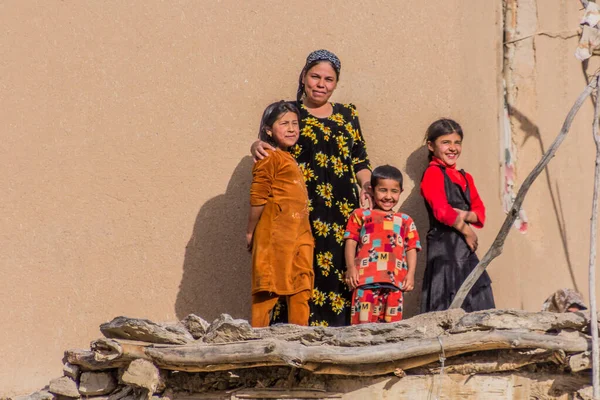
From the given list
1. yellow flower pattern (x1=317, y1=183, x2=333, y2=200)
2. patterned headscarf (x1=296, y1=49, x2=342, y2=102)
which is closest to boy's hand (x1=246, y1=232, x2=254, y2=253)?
yellow flower pattern (x1=317, y1=183, x2=333, y2=200)

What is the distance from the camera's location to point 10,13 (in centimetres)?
687

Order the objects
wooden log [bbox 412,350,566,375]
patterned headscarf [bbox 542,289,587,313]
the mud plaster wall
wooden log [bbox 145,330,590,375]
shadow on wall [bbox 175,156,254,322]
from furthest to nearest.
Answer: the mud plaster wall → shadow on wall [bbox 175,156,254,322] → patterned headscarf [bbox 542,289,587,313] → wooden log [bbox 412,350,566,375] → wooden log [bbox 145,330,590,375]

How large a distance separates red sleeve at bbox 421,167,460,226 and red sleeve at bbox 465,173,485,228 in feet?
0.45

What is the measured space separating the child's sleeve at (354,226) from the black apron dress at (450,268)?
0.43m

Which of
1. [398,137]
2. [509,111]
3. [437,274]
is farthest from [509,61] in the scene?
[437,274]

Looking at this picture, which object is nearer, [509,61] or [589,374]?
[589,374]

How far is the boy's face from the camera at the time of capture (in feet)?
20.6

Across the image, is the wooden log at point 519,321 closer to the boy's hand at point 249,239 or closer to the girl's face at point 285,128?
the boy's hand at point 249,239

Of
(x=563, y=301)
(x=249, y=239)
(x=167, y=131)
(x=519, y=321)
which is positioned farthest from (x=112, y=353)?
(x=563, y=301)

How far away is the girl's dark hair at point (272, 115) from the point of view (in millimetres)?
6258

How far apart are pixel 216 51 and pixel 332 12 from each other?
646mm

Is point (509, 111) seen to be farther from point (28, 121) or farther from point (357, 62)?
point (28, 121)

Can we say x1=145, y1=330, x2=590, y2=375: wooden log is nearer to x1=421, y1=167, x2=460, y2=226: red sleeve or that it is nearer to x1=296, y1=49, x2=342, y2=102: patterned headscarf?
x1=421, y1=167, x2=460, y2=226: red sleeve

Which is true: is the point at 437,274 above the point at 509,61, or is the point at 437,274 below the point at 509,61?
below
